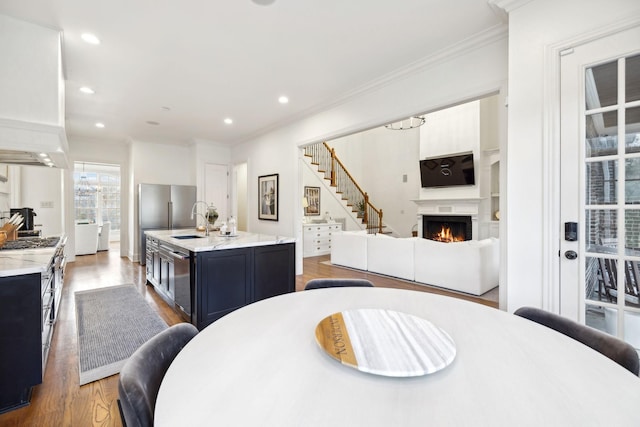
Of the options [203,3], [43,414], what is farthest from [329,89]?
[43,414]

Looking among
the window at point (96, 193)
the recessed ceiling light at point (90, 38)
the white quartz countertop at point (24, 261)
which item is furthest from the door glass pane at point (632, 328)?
the window at point (96, 193)

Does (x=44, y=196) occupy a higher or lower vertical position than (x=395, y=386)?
higher

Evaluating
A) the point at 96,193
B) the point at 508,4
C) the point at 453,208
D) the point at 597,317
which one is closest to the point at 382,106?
the point at 508,4

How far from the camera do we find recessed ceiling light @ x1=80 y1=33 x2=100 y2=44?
2.65m

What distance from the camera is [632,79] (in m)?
1.79

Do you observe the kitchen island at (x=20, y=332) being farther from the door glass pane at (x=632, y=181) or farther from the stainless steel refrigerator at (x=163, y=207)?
the stainless steel refrigerator at (x=163, y=207)

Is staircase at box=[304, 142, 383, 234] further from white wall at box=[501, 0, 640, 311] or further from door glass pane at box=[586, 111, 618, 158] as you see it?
door glass pane at box=[586, 111, 618, 158]

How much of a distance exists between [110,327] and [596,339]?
3756 mm

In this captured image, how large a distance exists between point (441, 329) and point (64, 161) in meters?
3.64

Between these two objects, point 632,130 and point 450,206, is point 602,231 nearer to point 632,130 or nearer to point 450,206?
point 632,130

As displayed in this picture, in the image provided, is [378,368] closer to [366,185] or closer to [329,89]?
[329,89]

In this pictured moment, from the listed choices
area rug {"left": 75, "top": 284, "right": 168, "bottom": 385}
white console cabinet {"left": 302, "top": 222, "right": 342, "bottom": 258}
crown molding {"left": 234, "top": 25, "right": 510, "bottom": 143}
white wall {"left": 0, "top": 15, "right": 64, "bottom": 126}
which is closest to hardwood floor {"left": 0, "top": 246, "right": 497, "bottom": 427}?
area rug {"left": 75, "top": 284, "right": 168, "bottom": 385}

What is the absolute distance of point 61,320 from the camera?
321 cm

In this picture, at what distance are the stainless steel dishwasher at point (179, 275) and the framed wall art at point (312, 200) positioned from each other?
15.1 ft
